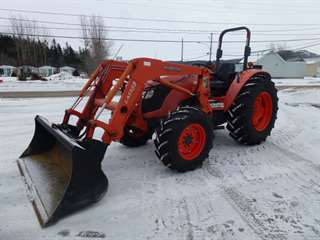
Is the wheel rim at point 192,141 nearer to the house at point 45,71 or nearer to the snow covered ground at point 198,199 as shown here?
the snow covered ground at point 198,199

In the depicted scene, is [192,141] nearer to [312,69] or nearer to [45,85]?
[45,85]

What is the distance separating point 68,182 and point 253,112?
3.30 m

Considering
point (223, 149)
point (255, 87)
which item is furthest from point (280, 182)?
point (255, 87)

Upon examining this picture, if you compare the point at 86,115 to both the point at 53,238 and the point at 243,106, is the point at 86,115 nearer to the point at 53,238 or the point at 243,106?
the point at 53,238

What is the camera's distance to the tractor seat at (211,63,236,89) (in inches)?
199

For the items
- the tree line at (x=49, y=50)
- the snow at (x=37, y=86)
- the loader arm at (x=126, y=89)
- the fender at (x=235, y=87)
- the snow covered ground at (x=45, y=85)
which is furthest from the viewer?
the tree line at (x=49, y=50)

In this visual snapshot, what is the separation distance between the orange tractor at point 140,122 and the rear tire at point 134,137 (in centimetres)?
2

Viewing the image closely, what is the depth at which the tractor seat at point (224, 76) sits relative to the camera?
5.07 m

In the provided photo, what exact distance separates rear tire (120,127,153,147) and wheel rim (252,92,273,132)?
2055 millimetres

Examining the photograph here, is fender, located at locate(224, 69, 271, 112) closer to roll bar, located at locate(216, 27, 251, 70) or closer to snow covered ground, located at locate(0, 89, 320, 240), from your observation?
roll bar, located at locate(216, 27, 251, 70)

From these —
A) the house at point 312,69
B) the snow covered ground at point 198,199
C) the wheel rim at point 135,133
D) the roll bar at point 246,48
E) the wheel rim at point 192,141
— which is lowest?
the house at point 312,69

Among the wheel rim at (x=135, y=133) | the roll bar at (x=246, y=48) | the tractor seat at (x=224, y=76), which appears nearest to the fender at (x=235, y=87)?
the tractor seat at (x=224, y=76)

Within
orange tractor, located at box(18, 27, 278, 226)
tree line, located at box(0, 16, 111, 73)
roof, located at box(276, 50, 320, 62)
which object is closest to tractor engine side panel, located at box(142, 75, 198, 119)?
orange tractor, located at box(18, 27, 278, 226)

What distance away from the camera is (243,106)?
4730 millimetres
